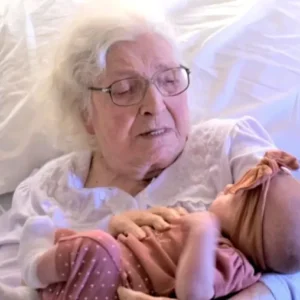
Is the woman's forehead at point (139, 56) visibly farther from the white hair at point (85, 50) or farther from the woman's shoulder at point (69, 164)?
the woman's shoulder at point (69, 164)

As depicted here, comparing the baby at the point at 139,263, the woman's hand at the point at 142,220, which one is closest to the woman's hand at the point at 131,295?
the baby at the point at 139,263

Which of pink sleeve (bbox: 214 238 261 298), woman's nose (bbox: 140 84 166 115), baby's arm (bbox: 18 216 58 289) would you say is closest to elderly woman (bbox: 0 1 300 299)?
woman's nose (bbox: 140 84 166 115)

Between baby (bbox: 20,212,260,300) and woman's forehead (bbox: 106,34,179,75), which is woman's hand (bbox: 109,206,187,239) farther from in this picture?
woman's forehead (bbox: 106,34,179,75)

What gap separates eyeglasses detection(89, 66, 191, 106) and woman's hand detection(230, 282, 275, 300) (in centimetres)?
47

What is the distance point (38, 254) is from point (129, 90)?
398mm

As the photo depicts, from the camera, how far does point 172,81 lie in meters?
1.41

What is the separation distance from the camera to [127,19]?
4.63ft

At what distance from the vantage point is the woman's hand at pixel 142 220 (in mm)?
1185

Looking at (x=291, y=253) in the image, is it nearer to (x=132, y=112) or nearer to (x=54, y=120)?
(x=132, y=112)

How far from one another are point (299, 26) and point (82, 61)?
1.82 ft

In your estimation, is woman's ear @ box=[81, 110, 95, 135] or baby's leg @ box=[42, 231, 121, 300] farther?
woman's ear @ box=[81, 110, 95, 135]

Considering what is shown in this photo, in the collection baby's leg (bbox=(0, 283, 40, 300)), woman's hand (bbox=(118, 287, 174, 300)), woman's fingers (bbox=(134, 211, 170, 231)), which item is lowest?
baby's leg (bbox=(0, 283, 40, 300))

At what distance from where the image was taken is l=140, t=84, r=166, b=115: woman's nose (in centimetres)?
135

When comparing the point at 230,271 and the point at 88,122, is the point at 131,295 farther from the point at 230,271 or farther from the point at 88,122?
the point at 88,122
